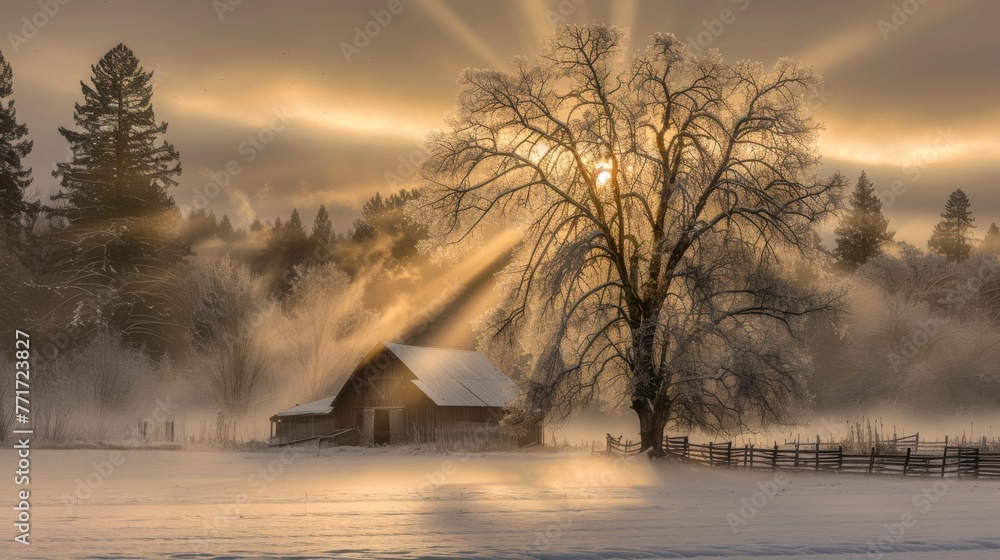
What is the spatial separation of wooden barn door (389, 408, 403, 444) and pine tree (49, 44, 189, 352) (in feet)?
67.5

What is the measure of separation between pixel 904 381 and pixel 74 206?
68.1 m

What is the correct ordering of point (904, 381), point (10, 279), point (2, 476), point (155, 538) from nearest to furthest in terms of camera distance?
1. point (155, 538)
2. point (2, 476)
3. point (10, 279)
4. point (904, 381)

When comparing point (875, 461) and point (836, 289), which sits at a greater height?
point (836, 289)

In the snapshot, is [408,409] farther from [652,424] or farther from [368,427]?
[652,424]

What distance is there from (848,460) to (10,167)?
52917 mm

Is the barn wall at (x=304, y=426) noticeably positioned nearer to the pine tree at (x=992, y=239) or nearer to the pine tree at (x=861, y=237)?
the pine tree at (x=861, y=237)

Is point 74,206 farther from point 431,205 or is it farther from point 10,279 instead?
point 431,205

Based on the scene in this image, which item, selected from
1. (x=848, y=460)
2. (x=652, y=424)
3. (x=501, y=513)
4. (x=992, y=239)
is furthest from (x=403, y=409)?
(x=992, y=239)

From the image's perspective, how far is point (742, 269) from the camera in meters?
35.4

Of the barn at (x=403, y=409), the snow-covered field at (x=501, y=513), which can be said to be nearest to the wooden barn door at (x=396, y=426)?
the barn at (x=403, y=409)

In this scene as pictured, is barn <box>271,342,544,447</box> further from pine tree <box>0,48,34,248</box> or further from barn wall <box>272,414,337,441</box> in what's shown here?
pine tree <box>0,48,34,248</box>

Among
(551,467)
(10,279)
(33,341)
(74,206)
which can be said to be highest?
(74,206)

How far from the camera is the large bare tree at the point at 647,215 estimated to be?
34000 millimetres

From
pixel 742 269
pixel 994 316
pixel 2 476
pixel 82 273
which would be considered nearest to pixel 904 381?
pixel 994 316
